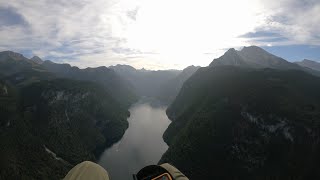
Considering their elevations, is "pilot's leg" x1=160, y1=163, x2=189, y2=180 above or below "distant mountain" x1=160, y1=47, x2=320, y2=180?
above

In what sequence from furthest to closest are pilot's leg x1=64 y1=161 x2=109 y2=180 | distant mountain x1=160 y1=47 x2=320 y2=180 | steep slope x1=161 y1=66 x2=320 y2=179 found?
steep slope x1=161 y1=66 x2=320 y2=179 → distant mountain x1=160 y1=47 x2=320 y2=180 → pilot's leg x1=64 y1=161 x2=109 y2=180

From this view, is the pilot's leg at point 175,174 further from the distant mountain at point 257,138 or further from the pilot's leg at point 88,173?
the distant mountain at point 257,138

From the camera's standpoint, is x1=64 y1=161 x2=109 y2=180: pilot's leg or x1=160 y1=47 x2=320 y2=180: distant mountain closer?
x1=64 y1=161 x2=109 y2=180: pilot's leg

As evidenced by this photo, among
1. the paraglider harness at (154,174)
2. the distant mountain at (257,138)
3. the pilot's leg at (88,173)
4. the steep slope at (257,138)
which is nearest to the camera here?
the paraglider harness at (154,174)

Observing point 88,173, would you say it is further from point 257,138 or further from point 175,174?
point 257,138

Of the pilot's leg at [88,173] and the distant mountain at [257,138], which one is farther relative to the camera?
the distant mountain at [257,138]

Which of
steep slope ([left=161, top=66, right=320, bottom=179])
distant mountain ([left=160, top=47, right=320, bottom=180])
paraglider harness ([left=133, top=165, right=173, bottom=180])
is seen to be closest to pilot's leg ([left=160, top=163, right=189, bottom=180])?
paraglider harness ([left=133, top=165, right=173, bottom=180])

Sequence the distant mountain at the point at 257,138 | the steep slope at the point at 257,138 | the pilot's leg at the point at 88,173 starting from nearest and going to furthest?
the pilot's leg at the point at 88,173 < the distant mountain at the point at 257,138 < the steep slope at the point at 257,138

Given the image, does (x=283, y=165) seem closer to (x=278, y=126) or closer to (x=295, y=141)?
(x=295, y=141)

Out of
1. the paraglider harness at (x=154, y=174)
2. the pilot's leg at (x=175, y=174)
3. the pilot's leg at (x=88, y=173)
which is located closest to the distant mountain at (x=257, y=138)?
the pilot's leg at (x=175, y=174)

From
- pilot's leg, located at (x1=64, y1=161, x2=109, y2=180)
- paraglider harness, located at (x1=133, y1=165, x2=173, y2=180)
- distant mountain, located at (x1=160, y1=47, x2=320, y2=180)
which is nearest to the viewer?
paraglider harness, located at (x1=133, y1=165, x2=173, y2=180)

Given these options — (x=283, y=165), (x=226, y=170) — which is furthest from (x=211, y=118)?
(x=283, y=165)

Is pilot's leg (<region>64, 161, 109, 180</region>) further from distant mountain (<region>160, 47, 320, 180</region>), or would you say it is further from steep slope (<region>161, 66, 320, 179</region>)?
steep slope (<region>161, 66, 320, 179</region>)
